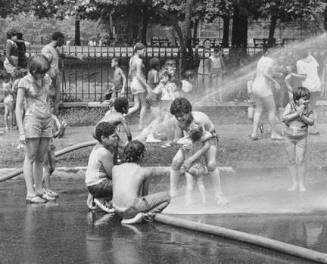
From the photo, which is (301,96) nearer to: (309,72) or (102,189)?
(102,189)

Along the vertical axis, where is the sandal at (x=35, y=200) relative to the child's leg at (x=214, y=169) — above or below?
below

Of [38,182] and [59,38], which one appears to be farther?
[59,38]

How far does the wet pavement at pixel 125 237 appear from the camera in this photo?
766cm

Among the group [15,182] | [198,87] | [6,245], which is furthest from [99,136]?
[198,87]

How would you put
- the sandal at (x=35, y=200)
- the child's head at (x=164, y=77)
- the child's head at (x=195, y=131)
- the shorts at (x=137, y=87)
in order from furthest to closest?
the shorts at (x=137, y=87), the child's head at (x=164, y=77), the sandal at (x=35, y=200), the child's head at (x=195, y=131)

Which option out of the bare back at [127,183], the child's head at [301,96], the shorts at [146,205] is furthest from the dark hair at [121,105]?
the child's head at [301,96]

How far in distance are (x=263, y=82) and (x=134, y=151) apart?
24.0 feet

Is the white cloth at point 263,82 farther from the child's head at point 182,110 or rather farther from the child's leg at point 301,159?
the child's head at point 182,110

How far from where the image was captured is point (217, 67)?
21500 millimetres

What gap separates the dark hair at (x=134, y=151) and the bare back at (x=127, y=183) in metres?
0.07

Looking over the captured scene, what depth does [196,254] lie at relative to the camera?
25.5 ft

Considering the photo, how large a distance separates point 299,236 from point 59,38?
26.2 feet

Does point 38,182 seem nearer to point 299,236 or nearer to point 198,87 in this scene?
point 299,236

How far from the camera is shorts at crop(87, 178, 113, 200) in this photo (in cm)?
978
